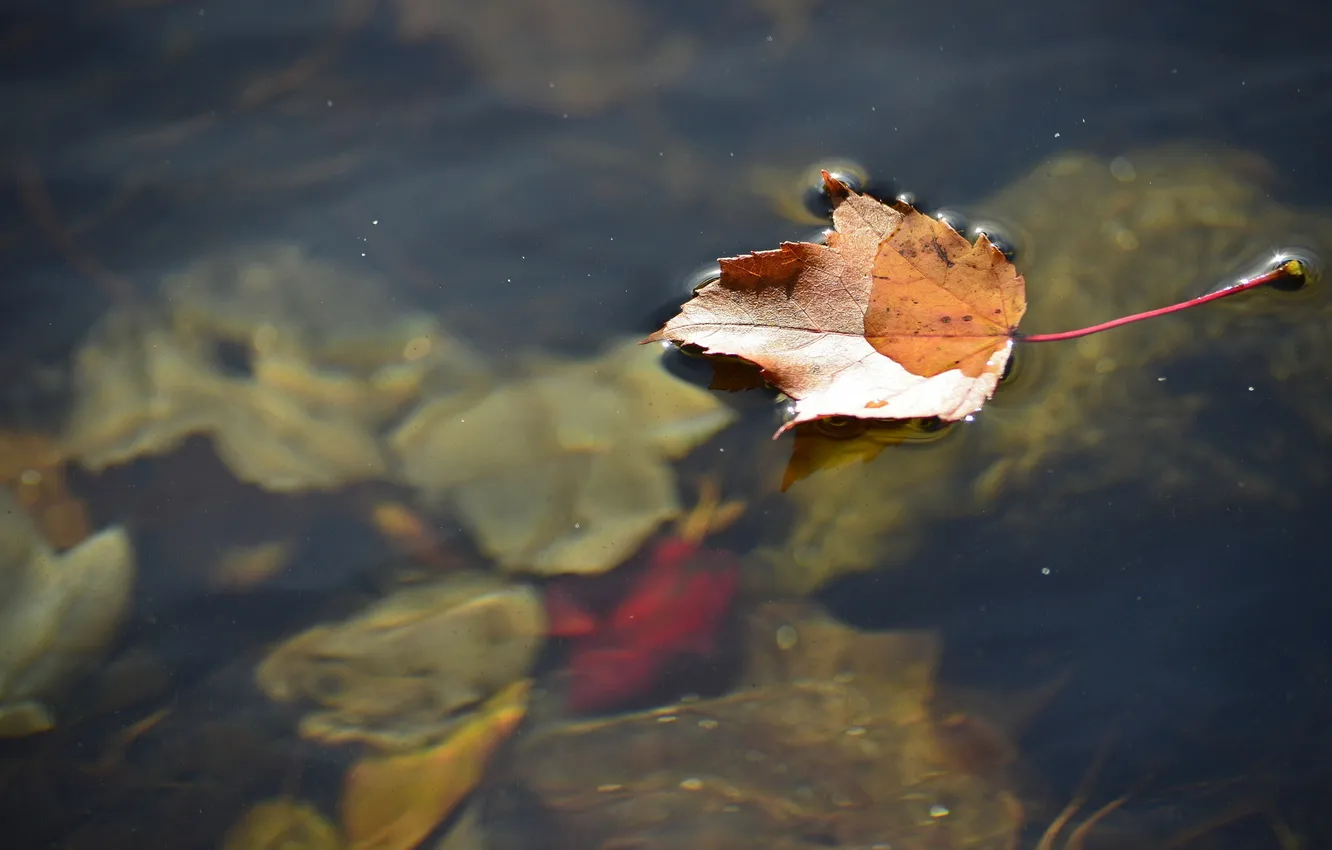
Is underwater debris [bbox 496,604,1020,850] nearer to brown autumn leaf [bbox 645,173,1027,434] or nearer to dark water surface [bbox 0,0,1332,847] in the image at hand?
dark water surface [bbox 0,0,1332,847]

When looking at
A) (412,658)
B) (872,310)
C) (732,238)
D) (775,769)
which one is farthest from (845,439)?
(412,658)

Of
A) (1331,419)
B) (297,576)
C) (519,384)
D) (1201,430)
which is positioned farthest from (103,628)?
(1331,419)

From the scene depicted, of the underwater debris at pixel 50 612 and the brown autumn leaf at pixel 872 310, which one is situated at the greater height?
→ the brown autumn leaf at pixel 872 310

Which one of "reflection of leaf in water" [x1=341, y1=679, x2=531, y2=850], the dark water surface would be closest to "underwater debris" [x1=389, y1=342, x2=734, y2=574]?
the dark water surface

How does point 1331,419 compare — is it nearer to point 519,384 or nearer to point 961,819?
point 961,819

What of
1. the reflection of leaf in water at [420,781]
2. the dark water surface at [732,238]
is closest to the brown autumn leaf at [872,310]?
the dark water surface at [732,238]

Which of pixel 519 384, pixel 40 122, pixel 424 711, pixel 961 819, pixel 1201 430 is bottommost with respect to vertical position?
pixel 961 819

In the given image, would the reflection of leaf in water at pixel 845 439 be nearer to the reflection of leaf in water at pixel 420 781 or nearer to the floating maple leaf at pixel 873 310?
the floating maple leaf at pixel 873 310
